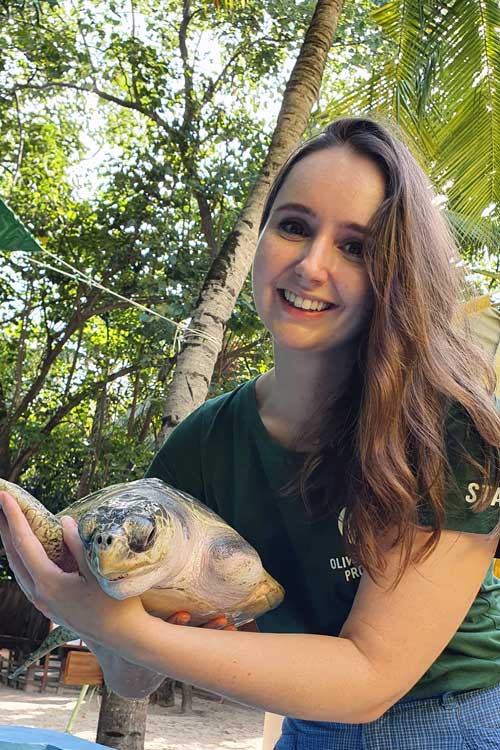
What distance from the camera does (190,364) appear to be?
4.65 meters

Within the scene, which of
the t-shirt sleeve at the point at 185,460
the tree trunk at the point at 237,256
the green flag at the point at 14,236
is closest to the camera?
the t-shirt sleeve at the point at 185,460

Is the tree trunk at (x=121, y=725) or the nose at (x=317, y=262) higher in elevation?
the nose at (x=317, y=262)

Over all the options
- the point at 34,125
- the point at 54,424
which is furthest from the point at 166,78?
the point at 54,424

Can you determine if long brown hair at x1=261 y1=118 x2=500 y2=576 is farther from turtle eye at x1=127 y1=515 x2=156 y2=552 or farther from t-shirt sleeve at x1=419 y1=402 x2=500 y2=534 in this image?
turtle eye at x1=127 y1=515 x2=156 y2=552

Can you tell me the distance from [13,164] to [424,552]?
11.2m

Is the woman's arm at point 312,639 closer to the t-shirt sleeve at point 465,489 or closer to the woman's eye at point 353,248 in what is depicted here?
the t-shirt sleeve at point 465,489

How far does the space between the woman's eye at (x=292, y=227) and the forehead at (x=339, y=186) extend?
0.03 metres

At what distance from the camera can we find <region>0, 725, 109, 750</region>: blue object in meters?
3.12

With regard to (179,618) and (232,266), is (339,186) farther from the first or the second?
(232,266)

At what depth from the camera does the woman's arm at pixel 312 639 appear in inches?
43.3

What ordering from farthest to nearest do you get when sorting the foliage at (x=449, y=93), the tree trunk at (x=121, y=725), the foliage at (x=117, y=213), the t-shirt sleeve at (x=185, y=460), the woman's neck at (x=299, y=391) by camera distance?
the foliage at (x=117, y=213), the foliage at (x=449, y=93), the tree trunk at (x=121, y=725), the t-shirt sleeve at (x=185, y=460), the woman's neck at (x=299, y=391)

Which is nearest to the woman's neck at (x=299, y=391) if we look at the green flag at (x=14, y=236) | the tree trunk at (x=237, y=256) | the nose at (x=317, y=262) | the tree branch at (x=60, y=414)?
the nose at (x=317, y=262)

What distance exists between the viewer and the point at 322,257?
1.33m

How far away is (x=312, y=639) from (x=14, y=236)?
5.31 m
